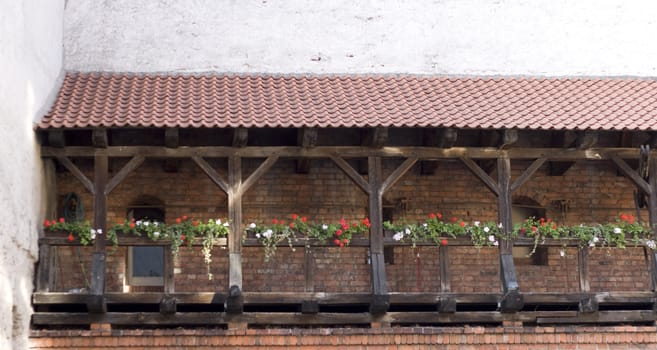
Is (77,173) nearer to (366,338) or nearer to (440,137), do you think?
(366,338)

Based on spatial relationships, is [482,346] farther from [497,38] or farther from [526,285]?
[497,38]

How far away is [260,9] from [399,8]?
6.69ft

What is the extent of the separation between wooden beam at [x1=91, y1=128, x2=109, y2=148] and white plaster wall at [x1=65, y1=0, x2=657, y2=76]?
2458 mm

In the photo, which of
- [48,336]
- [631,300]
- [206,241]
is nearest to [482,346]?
[631,300]

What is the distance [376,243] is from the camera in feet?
44.6

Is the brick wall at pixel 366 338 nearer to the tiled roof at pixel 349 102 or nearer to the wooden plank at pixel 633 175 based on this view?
the wooden plank at pixel 633 175

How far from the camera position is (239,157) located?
45.5 ft

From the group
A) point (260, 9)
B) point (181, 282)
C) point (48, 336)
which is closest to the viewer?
point (48, 336)

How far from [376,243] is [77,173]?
145 inches

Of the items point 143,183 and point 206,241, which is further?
point 143,183

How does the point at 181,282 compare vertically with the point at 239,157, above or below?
below

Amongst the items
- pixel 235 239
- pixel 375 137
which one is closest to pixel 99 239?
pixel 235 239

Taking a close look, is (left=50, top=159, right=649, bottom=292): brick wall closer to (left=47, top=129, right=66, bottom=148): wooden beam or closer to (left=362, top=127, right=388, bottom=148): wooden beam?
(left=47, top=129, right=66, bottom=148): wooden beam

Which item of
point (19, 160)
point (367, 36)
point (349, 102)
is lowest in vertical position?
point (19, 160)
